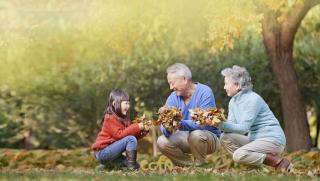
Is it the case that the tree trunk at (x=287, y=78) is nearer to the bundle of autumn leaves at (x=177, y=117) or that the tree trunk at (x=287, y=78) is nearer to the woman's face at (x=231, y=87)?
the bundle of autumn leaves at (x=177, y=117)

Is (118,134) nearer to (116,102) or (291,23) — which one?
(116,102)

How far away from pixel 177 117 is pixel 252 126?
909 millimetres

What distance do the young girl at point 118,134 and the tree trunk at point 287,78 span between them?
5.82 meters

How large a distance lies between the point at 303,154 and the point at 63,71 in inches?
331

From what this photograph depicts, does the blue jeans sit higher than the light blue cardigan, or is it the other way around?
the light blue cardigan

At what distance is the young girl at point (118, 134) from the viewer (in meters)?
10.2

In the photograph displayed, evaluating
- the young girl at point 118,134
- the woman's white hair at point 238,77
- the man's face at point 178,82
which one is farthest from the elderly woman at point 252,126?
the young girl at point 118,134

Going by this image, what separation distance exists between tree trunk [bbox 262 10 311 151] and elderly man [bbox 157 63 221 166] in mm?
5570

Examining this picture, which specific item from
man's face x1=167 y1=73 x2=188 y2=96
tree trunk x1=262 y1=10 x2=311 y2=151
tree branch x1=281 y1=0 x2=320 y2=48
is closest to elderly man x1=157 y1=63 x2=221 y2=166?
man's face x1=167 y1=73 x2=188 y2=96

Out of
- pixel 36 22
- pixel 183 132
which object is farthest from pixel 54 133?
pixel 183 132

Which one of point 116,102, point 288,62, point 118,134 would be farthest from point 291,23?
point 118,134

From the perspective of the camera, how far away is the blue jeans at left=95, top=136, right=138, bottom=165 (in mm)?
10188

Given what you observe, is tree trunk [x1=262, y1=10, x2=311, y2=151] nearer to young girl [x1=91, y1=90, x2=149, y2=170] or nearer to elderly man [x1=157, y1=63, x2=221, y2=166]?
elderly man [x1=157, y1=63, x2=221, y2=166]

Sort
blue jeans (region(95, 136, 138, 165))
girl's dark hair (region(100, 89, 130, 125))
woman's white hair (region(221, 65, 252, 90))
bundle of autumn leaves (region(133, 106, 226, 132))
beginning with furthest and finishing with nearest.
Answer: girl's dark hair (region(100, 89, 130, 125)) < blue jeans (region(95, 136, 138, 165)) < woman's white hair (region(221, 65, 252, 90)) < bundle of autumn leaves (region(133, 106, 226, 132))
